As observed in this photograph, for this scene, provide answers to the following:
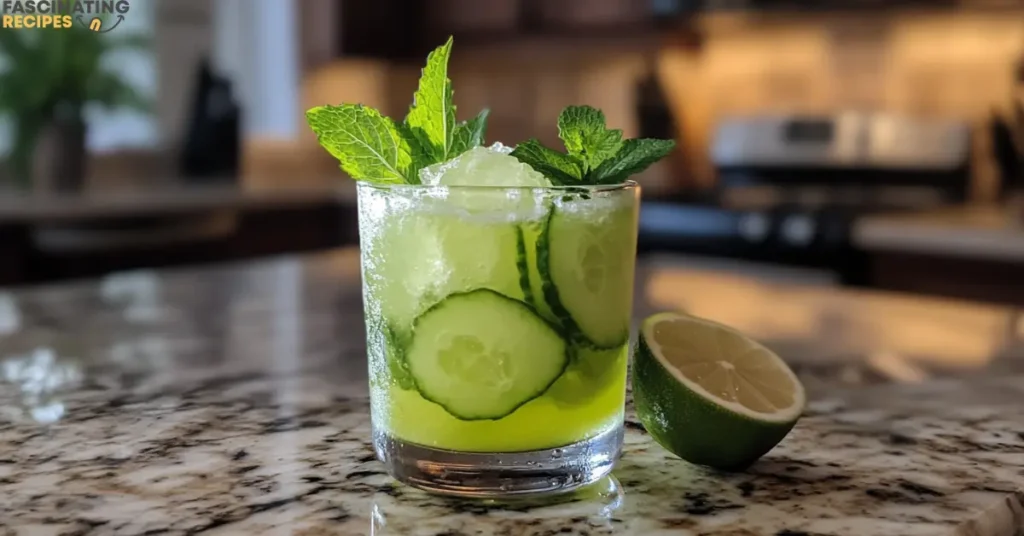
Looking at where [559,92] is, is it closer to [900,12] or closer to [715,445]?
[900,12]

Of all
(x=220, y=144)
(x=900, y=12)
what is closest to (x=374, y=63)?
(x=220, y=144)

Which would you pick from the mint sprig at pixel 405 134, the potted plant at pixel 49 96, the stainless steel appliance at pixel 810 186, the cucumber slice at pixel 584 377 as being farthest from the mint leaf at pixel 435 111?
the potted plant at pixel 49 96

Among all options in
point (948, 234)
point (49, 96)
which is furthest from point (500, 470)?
point (49, 96)

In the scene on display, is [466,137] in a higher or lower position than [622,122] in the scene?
lower

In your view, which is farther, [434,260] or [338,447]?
[338,447]

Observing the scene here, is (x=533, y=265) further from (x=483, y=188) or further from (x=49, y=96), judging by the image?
(x=49, y=96)

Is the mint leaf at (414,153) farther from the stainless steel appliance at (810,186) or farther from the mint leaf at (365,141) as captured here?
the stainless steel appliance at (810,186)

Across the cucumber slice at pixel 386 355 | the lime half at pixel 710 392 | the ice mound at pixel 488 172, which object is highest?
the ice mound at pixel 488 172

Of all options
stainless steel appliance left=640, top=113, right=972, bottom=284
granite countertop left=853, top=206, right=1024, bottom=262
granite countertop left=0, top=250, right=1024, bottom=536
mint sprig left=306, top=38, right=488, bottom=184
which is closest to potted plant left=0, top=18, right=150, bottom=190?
stainless steel appliance left=640, top=113, right=972, bottom=284
